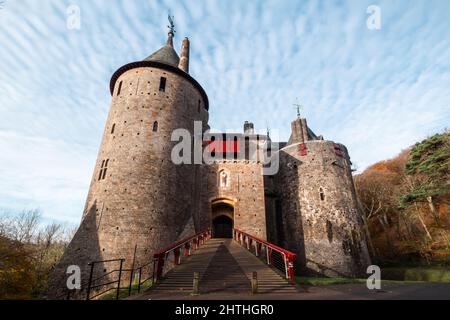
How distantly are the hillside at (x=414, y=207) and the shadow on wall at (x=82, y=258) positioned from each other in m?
A: 17.7

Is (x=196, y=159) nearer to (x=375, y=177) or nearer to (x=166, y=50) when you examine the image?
(x=166, y=50)

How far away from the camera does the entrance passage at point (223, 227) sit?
74.0 ft

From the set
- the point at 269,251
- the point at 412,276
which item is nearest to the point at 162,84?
the point at 269,251

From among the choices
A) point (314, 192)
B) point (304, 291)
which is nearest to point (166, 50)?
point (314, 192)

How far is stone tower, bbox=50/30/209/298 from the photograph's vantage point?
12.6 meters

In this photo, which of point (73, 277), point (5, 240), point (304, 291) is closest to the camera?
point (304, 291)

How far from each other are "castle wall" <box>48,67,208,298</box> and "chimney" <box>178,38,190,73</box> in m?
3.88

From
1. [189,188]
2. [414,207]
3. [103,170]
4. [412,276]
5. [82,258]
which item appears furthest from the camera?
[414,207]

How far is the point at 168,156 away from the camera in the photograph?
15.7 meters

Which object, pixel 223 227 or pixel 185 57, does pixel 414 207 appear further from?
pixel 185 57

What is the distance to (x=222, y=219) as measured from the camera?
22.7 m

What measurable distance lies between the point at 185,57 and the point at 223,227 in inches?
671

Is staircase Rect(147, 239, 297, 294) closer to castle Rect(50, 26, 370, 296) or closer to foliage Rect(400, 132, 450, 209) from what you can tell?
castle Rect(50, 26, 370, 296)

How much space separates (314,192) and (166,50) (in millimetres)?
17718
